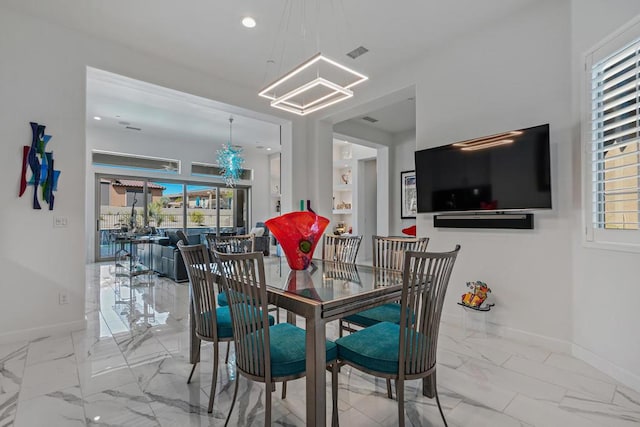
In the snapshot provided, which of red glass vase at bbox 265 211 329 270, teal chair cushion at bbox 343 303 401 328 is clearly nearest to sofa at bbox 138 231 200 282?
red glass vase at bbox 265 211 329 270

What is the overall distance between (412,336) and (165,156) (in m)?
8.88

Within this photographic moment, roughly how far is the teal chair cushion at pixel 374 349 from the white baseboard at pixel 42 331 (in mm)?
3069

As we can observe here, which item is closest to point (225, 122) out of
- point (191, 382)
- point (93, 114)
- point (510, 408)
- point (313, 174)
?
point (93, 114)

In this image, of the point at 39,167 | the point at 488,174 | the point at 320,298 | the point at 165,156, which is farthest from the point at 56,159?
the point at 165,156

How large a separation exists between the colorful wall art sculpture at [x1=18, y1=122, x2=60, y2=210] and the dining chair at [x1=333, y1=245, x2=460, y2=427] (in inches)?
131

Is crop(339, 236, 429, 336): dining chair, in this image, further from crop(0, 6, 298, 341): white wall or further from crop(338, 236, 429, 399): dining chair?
crop(0, 6, 298, 341): white wall

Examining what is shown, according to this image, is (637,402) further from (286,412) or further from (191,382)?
(191,382)

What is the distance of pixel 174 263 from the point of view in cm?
554

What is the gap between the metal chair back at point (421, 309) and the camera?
150cm

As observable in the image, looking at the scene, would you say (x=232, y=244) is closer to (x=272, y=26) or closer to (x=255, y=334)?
(x=255, y=334)

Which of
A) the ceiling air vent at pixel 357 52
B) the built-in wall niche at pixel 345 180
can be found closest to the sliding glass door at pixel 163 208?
the built-in wall niche at pixel 345 180

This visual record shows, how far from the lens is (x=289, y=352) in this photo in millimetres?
1609

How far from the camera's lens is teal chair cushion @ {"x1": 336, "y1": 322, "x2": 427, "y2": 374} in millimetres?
1562

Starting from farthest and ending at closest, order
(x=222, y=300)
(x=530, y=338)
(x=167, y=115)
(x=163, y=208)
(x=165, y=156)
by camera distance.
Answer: (x=163, y=208), (x=165, y=156), (x=167, y=115), (x=530, y=338), (x=222, y=300)
